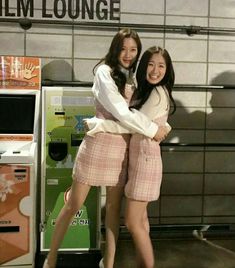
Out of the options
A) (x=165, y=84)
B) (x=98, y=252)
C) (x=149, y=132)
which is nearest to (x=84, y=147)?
(x=149, y=132)

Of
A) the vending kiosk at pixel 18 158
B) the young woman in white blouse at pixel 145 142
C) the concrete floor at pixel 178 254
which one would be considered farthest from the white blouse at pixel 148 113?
the concrete floor at pixel 178 254

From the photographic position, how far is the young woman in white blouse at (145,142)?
213 cm

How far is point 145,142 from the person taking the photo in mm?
2115

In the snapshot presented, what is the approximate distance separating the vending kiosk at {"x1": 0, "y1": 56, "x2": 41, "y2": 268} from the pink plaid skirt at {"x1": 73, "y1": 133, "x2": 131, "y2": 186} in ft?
1.23

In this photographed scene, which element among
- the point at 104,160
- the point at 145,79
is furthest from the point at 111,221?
the point at 145,79

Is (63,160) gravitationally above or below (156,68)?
below

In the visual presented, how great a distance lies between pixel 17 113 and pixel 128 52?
35.1 inches

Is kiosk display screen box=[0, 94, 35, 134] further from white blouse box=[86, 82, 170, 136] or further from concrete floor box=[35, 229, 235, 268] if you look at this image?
concrete floor box=[35, 229, 235, 268]

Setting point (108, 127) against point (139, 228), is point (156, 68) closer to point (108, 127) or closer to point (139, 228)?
point (108, 127)

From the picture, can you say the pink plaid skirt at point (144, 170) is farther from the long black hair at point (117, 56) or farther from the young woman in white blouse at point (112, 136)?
the long black hair at point (117, 56)

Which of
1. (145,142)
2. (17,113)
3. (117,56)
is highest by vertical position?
(117,56)

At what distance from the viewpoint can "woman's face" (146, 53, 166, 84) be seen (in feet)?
7.03

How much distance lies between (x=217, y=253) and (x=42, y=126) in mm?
1734

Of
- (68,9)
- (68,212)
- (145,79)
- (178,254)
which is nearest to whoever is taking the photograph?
(145,79)
